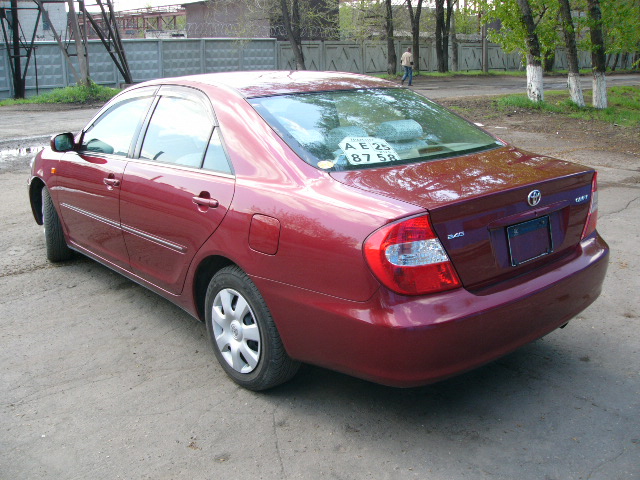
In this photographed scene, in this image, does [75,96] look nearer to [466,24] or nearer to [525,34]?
[525,34]

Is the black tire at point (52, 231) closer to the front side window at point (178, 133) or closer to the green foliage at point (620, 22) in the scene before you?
the front side window at point (178, 133)

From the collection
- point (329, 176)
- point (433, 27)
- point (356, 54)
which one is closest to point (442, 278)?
point (329, 176)

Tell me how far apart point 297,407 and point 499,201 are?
1417 mm

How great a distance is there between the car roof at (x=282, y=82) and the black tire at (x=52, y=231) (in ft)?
5.70

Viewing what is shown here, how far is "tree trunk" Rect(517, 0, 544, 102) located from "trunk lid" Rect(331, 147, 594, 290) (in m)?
14.5

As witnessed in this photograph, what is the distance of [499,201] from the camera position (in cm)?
314

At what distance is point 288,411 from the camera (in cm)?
349

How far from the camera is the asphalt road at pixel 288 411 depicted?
302 centimetres

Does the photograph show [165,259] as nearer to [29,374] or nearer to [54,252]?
[29,374]

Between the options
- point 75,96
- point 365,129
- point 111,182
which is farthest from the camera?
point 75,96

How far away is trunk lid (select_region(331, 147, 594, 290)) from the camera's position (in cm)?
303

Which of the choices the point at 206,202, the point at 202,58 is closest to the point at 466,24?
the point at 202,58

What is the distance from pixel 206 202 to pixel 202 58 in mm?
31335

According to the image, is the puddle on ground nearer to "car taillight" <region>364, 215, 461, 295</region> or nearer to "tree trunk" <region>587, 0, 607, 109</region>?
"car taillight" <region>364, 215, 461, 295</region>
